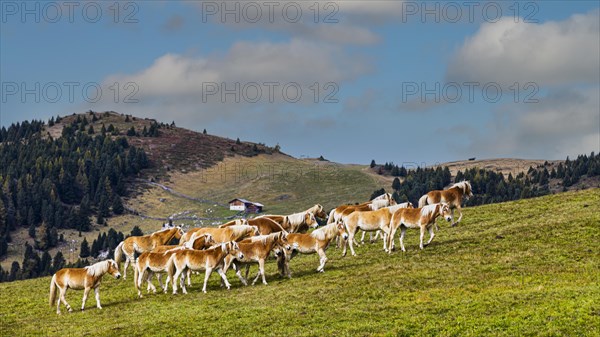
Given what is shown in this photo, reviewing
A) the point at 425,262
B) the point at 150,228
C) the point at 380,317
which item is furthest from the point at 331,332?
the point at 150,228

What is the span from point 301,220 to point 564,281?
15943 millimetres

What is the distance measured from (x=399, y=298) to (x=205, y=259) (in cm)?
906

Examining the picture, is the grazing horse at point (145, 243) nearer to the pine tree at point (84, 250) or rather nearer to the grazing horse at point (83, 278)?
the grazing horse at point (83, 278)

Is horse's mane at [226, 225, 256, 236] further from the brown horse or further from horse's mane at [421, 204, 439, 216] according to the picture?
horse's mane at [421, 204, 439, 216]

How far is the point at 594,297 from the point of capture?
25.2 metres

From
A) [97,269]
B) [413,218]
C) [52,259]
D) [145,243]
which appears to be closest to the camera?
[97,269]

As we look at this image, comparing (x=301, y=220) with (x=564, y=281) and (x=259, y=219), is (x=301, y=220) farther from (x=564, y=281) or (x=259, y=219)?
(x=564, y=281)

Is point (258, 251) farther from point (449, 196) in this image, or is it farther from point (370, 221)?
point (449, 196)

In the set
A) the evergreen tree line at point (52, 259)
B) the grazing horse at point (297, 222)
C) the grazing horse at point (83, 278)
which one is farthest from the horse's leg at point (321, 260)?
the evergreen tree line at point (52, 259)

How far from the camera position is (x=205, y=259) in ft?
110

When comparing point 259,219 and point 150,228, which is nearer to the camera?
point 259,219

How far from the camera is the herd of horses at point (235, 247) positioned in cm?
3341

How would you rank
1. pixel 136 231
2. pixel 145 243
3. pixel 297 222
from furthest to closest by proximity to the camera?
pixel 136 231 < pixel 297 222 < pixel 145 243

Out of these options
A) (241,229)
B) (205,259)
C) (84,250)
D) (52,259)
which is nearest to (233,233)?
(241,229)
